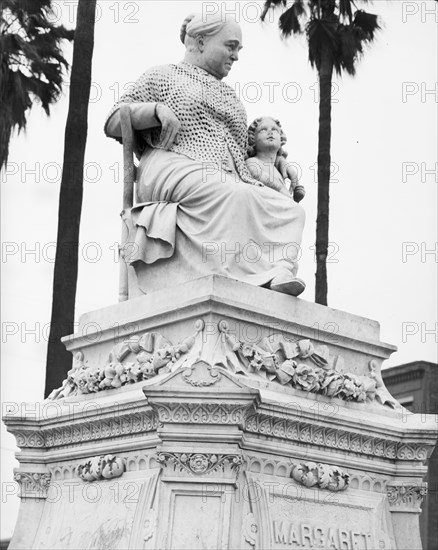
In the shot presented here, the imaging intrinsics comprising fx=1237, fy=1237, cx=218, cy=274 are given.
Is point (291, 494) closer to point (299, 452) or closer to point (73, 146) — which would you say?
point (299, 452)

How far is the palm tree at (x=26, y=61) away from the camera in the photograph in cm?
1816

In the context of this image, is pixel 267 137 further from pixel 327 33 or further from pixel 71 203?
pixel 327 33

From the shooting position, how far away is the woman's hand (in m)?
8.24

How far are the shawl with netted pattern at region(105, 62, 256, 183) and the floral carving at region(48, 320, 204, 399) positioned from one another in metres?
1.42

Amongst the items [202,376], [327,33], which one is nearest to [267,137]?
[202,376]

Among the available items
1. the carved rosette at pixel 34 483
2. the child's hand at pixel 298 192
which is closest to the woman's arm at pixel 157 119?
the child's hand at pixel 298 192

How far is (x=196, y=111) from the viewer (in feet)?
27.8

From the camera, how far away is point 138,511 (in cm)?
701

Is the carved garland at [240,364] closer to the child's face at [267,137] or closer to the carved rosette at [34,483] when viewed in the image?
the carved rosette at [34,483]

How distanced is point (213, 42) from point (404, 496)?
11.2 feet

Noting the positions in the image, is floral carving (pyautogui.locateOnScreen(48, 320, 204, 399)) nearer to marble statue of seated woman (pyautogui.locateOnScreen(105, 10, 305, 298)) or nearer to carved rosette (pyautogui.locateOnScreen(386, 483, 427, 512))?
marble statue of seated woman (pyautogui.locateOnScreen(105, 10, 305, 298))

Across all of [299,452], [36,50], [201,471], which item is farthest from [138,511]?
[36,50]

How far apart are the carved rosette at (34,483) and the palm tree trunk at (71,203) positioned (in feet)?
17.2

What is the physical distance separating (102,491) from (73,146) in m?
7.64
